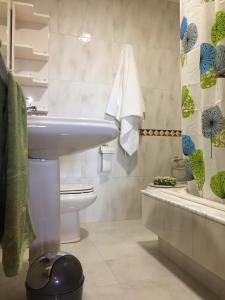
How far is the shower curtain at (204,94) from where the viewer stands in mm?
1290

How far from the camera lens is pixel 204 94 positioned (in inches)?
55.1

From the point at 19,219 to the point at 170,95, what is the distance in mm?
2226

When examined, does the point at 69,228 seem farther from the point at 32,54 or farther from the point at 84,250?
the point at 32,54

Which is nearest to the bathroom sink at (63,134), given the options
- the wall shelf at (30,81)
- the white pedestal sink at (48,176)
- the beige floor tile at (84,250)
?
the white pedestal sink at (48,176)

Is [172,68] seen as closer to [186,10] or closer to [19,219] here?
[186,10]

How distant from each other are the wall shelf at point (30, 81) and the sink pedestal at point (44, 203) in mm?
1151

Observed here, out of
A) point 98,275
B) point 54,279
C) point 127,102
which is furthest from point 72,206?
point 127,102

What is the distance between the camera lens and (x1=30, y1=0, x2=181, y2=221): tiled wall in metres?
2.36

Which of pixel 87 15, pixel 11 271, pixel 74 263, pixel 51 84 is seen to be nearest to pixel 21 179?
pixel 11 271

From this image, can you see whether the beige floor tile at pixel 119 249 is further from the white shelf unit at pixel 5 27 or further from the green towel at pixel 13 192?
the white shelf unit at pixel 5 27

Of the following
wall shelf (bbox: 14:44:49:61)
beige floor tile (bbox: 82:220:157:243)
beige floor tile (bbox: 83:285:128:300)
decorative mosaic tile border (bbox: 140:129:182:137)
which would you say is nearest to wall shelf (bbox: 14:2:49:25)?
wall shelf (bbox: 14:44:49:61)

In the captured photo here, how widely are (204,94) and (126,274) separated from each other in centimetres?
102

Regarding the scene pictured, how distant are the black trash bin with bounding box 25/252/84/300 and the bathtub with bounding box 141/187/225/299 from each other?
55 cm

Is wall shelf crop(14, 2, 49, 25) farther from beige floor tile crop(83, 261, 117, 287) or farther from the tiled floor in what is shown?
beige floor tile crop(83, 261, 117, 287)
